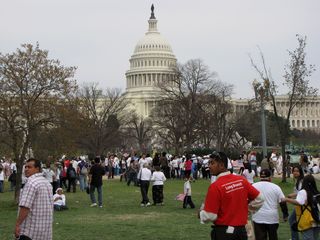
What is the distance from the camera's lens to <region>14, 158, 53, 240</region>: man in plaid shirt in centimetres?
739

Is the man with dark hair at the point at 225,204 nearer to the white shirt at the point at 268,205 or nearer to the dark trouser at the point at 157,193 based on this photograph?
the white shirt at the point at 268,205

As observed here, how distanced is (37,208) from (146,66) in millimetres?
139241

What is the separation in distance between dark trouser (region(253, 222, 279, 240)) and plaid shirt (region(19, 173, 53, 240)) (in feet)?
9.57

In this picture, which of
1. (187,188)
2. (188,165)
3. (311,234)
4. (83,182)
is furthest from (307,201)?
(188,165)

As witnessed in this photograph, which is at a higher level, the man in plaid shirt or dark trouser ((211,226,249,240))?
the man in plaid shirt

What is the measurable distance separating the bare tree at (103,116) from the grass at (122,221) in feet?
163

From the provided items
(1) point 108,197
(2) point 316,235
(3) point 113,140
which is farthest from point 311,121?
(2) point 316,235

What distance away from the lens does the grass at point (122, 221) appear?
1342 centimetres

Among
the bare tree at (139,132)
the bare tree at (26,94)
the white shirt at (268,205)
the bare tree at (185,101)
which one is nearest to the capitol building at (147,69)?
the bare tree at (139,132)

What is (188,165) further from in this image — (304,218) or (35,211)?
(35,211)

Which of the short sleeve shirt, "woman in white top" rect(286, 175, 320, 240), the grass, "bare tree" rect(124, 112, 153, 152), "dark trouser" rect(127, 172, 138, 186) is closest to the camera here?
"woman in white top" rect(286, 175, 320, 240)

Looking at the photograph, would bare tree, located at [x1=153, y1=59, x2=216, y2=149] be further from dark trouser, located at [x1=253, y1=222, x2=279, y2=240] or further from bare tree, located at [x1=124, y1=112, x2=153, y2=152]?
dark trouser, located at [x1=253, y1=222, x2=279, y2=240]

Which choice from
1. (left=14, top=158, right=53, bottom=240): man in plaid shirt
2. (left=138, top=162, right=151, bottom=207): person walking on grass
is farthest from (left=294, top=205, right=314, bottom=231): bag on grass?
(left=138, top=162, right=151, bottom=207): person walking on grass

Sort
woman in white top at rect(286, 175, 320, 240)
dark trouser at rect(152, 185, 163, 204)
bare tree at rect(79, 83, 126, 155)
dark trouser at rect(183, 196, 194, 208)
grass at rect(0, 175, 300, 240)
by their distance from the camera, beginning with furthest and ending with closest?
bare tree at rect(79, 83, 126, 155), dark trouser at rect(152, 185, 163, 204), dark trouser at rect(183, 196, 194, 208), grass at rect(0, 175, 300, 240), woman in white top at rect(286, 175, 320, 240)
